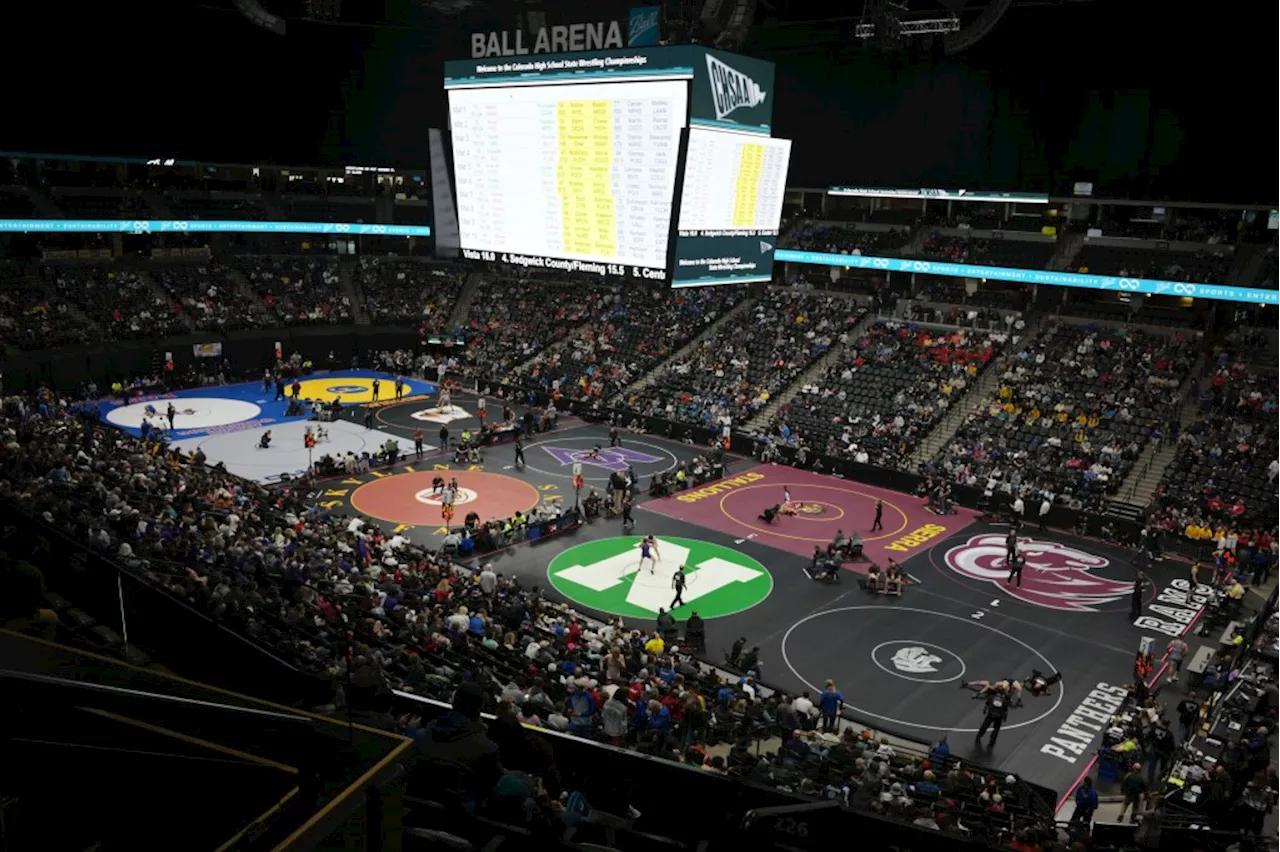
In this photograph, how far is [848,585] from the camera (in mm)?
27625

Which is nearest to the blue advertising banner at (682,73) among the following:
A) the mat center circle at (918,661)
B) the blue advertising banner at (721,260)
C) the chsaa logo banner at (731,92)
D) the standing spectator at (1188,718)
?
the chsaa logo banner at (731,92)

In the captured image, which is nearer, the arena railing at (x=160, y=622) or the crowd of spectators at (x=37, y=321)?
the arena railing at (x=160, y=622)

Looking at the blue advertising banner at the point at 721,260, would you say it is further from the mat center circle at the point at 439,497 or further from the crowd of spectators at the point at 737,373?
the crowd of spectators at the point at 737,373

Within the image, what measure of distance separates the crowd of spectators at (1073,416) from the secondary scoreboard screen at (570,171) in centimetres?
1789

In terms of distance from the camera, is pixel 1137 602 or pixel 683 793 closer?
pixel 683 793

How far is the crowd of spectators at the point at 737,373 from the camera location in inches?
1736

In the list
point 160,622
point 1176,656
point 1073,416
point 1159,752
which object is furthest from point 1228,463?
point 160,622

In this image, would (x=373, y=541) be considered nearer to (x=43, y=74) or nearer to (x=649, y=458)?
(x=649, y=458)

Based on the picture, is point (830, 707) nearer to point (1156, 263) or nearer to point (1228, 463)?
point (1228, 463)

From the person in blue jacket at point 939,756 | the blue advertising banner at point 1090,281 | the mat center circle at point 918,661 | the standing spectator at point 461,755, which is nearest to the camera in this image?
the standing spectator at point 461,755

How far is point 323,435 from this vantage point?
41125mm

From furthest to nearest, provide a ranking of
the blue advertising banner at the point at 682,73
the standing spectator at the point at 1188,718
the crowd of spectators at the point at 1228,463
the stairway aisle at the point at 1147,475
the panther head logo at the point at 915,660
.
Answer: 1. the stairway aisle at the point at 1147,475
2. the crowd of spectators at the point at 1228,463
3. the blue advertising banner at the point at 682,73
4. the panther head logo at the point at 915,660
5. the standing spectator at the point at 1188,718

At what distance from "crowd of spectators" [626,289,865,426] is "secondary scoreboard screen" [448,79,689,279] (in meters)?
17.5

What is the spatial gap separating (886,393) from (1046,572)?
14.6 meters
